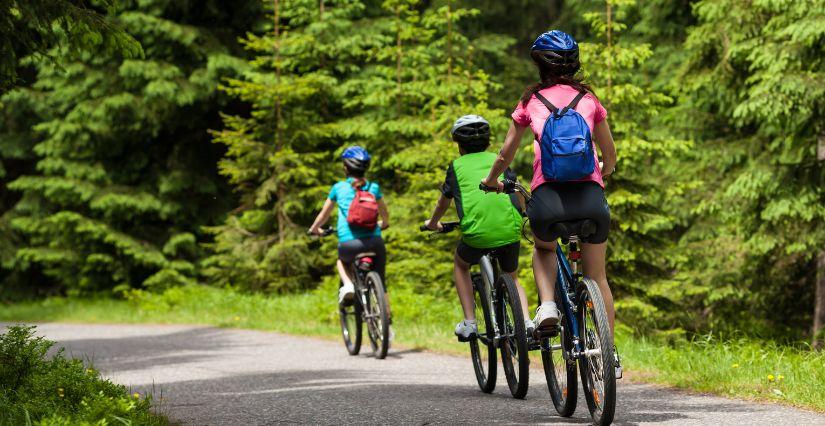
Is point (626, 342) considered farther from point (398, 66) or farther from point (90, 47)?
point (398, 66)

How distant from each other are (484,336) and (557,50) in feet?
8.11

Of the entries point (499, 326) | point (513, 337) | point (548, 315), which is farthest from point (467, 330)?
point (548, 315)

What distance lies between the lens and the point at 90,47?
7.19 m

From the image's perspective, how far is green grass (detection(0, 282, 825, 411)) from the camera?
21.6 ft

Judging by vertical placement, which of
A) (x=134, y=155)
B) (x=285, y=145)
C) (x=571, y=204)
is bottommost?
(x=571, y=204)

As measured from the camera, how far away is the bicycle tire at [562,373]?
216 inches

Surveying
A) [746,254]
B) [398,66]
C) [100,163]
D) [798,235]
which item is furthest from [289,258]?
[798,235]

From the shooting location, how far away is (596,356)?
5.16 m

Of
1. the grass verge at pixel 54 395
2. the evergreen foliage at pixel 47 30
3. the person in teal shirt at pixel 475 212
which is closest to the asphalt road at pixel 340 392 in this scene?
the grass verge at pixel 54 395

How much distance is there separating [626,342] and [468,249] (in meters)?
2.88

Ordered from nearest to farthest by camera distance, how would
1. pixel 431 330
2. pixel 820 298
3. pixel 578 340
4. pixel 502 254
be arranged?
pixel 578 340 → pixel 502 254 → pixel 431 330 → pixel 820 298

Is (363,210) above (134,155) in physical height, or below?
below

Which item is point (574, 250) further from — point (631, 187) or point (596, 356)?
point (631, 187)

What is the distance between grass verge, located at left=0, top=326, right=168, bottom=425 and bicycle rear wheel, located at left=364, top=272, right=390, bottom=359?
3.66 m
